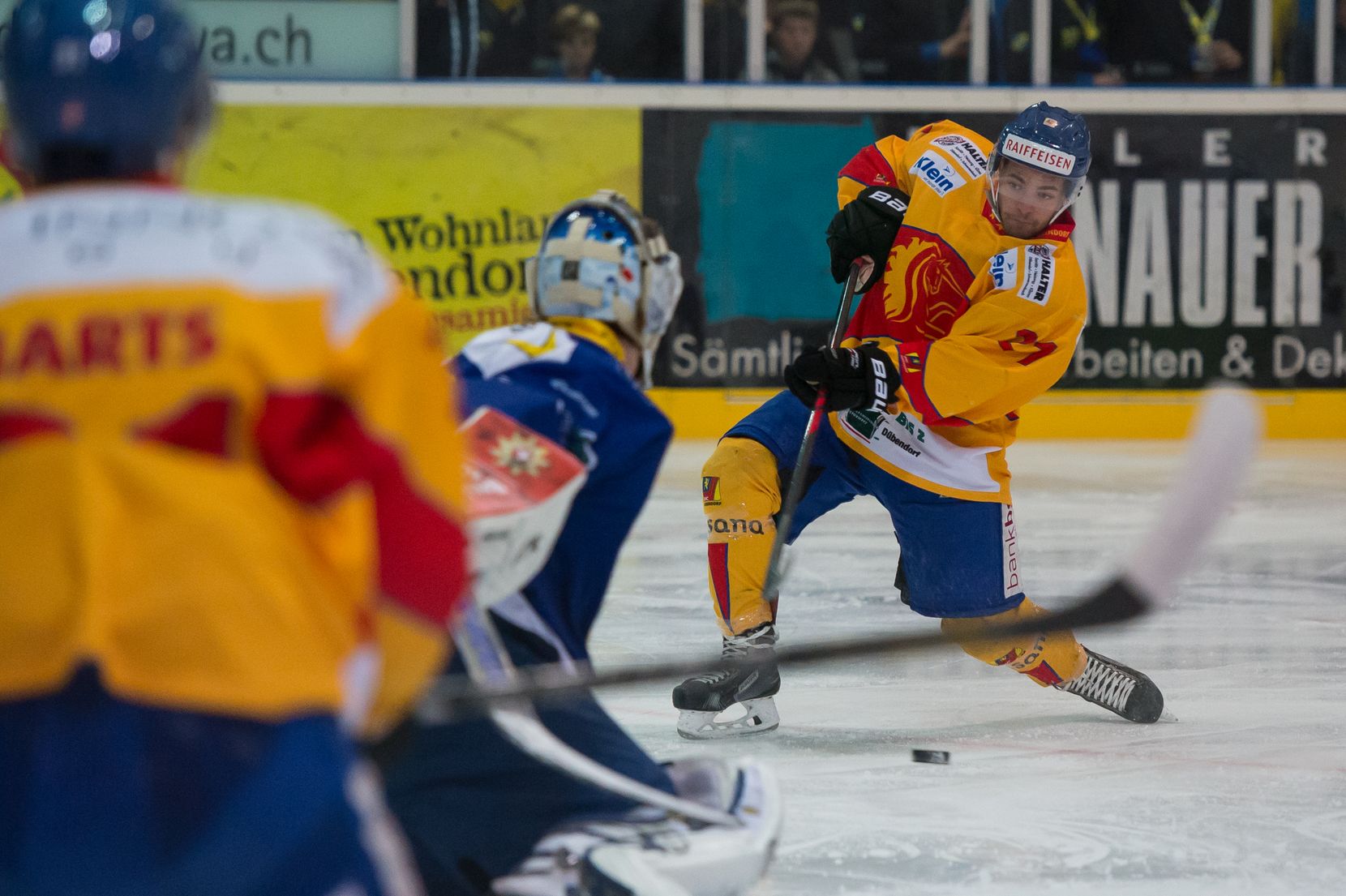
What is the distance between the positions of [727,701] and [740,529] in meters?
0.35

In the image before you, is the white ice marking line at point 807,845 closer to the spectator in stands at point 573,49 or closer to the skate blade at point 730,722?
the skate blade at point 730,722

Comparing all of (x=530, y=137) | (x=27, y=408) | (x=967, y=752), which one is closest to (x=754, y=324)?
(x=530, y=137)

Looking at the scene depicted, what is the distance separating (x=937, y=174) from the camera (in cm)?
369

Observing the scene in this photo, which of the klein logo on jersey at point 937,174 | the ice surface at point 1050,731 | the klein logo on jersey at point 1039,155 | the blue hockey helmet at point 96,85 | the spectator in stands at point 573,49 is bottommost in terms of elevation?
the ice surface at point 1050,731

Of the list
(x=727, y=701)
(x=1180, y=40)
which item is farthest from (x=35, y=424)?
(x=1180, y=40)

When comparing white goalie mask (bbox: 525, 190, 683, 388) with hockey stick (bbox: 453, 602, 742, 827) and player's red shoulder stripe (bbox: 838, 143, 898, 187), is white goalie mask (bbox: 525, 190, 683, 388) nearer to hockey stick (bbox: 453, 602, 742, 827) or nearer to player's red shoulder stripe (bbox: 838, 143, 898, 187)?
hockey stick (bbox: 453, 602, 742, 827)

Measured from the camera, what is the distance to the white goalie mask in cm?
193

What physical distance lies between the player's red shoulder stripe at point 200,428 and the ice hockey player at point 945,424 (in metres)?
2.30

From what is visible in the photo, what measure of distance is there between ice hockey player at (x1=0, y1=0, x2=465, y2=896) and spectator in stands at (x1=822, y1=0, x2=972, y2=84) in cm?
764

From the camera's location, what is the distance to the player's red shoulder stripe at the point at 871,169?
12.6 feet

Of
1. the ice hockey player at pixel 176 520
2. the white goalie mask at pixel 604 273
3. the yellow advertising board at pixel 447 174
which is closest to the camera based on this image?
the ice hockey player at pixel 176 520

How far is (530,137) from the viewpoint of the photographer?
27.0 feet

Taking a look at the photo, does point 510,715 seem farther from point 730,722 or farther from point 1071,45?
point 1071,45

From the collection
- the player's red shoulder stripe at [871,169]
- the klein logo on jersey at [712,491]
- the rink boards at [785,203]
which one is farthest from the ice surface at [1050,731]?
the rink boards at [785,203]
